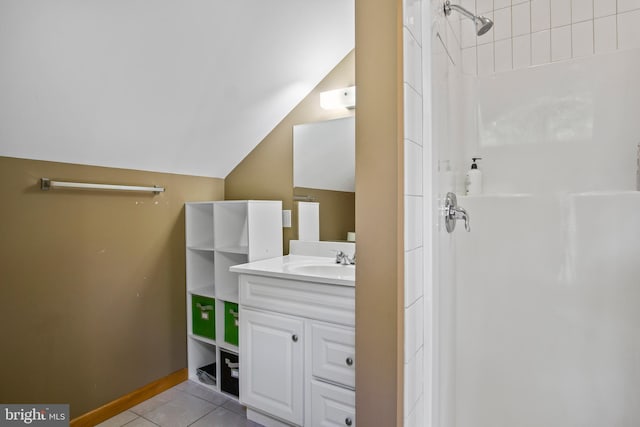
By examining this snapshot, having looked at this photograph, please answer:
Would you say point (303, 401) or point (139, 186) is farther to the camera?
point (139, 186)

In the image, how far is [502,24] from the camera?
177 cm

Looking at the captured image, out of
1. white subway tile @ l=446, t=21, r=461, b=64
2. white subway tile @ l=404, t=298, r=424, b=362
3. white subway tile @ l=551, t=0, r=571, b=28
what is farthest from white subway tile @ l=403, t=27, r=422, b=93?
white subway tile @ l=551, t=0, r=571, b=28

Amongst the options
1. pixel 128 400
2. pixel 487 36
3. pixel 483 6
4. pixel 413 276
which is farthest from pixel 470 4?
pixel 128 400

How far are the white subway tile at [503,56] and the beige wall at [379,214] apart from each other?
43.8 inches

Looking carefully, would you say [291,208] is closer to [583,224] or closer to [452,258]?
[452,258]

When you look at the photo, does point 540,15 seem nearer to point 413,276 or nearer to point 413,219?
point 413,219

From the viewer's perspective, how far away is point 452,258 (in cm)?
151

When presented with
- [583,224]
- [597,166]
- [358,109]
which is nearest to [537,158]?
[597,166]

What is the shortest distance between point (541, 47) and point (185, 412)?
2.68 metres

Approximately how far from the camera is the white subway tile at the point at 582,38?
61.9 inches

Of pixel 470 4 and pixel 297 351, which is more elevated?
pixel 470 4

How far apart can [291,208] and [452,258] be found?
119cm

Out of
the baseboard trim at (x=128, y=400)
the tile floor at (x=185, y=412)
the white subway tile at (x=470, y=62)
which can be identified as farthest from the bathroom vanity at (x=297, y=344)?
the white subway tile at (x=470, y=62)
